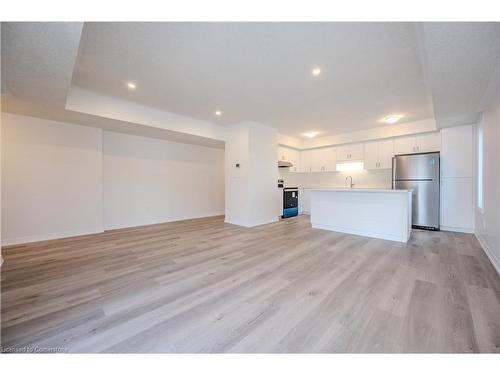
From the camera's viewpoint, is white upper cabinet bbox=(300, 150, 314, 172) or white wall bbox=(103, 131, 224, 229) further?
white upper cabinet bbox=(300, 150, 314, 172)

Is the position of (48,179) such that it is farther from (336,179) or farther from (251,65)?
(336,179)

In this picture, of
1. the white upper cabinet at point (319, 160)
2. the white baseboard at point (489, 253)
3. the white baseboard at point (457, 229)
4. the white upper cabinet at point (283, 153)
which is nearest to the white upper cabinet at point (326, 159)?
the white upper cabinet at point (319, 160)

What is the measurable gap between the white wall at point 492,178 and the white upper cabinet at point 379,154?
2061mm

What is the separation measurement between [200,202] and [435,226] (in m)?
5.99

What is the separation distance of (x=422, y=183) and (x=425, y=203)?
1.48 feet

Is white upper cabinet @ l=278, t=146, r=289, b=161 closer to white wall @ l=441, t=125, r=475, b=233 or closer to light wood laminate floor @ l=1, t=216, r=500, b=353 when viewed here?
light wood laminate floor @ l=1, t=216, r=500, b=353

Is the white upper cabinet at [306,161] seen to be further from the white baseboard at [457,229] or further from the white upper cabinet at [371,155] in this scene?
the white baseboard at [457,229]

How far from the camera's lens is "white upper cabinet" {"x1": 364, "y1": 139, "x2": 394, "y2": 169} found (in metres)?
5.30

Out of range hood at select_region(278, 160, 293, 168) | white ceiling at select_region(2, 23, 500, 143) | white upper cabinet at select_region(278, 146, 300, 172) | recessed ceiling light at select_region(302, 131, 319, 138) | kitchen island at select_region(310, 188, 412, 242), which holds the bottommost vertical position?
kitchen island at select_region(310, 188, 412, 242)

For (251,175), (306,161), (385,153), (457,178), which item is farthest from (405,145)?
(251,175)

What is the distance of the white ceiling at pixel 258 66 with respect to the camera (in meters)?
1.99

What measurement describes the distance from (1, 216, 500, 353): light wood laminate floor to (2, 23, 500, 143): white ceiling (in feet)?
7.49

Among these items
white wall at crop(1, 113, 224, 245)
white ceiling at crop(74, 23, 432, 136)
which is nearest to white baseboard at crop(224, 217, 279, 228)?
white wall at crop(1, 113, 224, 245)

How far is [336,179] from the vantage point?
6.54 meters
